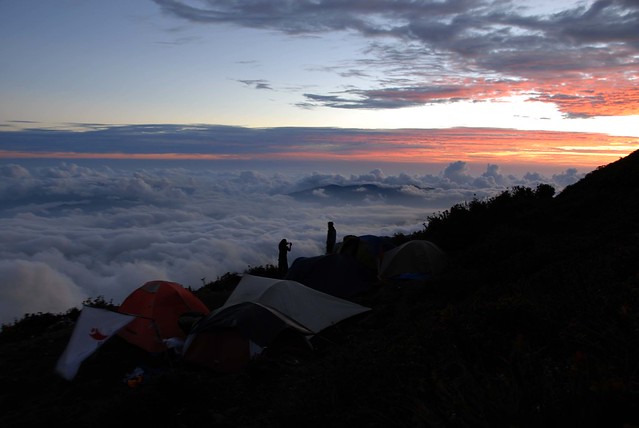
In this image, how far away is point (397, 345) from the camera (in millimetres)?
6516

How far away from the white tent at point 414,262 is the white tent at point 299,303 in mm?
4143

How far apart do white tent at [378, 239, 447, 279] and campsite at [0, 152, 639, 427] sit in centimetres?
5

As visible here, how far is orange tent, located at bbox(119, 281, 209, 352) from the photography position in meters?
11.4

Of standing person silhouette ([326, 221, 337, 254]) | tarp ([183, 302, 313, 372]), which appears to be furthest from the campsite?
standing person silhouette ([326, 221, 337, 254])

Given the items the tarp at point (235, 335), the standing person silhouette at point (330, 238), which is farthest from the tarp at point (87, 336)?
the standing person silhouette at point (330, 238)

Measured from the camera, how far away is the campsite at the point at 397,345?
13.1ft

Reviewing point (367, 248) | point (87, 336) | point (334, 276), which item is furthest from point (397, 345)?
point (367, 248)

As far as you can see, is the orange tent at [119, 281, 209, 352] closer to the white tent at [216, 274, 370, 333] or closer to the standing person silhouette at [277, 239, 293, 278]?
the white tent at [216, 274, 370, 333]

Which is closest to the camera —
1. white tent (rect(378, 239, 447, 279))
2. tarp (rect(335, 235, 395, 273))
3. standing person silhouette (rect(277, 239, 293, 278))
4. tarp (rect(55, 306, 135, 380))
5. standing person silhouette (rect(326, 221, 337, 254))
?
tarp (rect(55, 306, 135, 380))

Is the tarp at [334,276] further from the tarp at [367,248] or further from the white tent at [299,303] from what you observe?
the white tent at [299,303]

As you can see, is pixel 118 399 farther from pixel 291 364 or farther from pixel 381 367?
pixel 381 367

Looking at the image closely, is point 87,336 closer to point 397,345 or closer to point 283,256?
point 397,345

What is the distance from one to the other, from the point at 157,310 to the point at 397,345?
7.68 meters

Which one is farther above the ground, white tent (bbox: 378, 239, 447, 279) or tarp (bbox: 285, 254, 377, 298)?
white tent (bbox: 378, 239, 447, 279)
